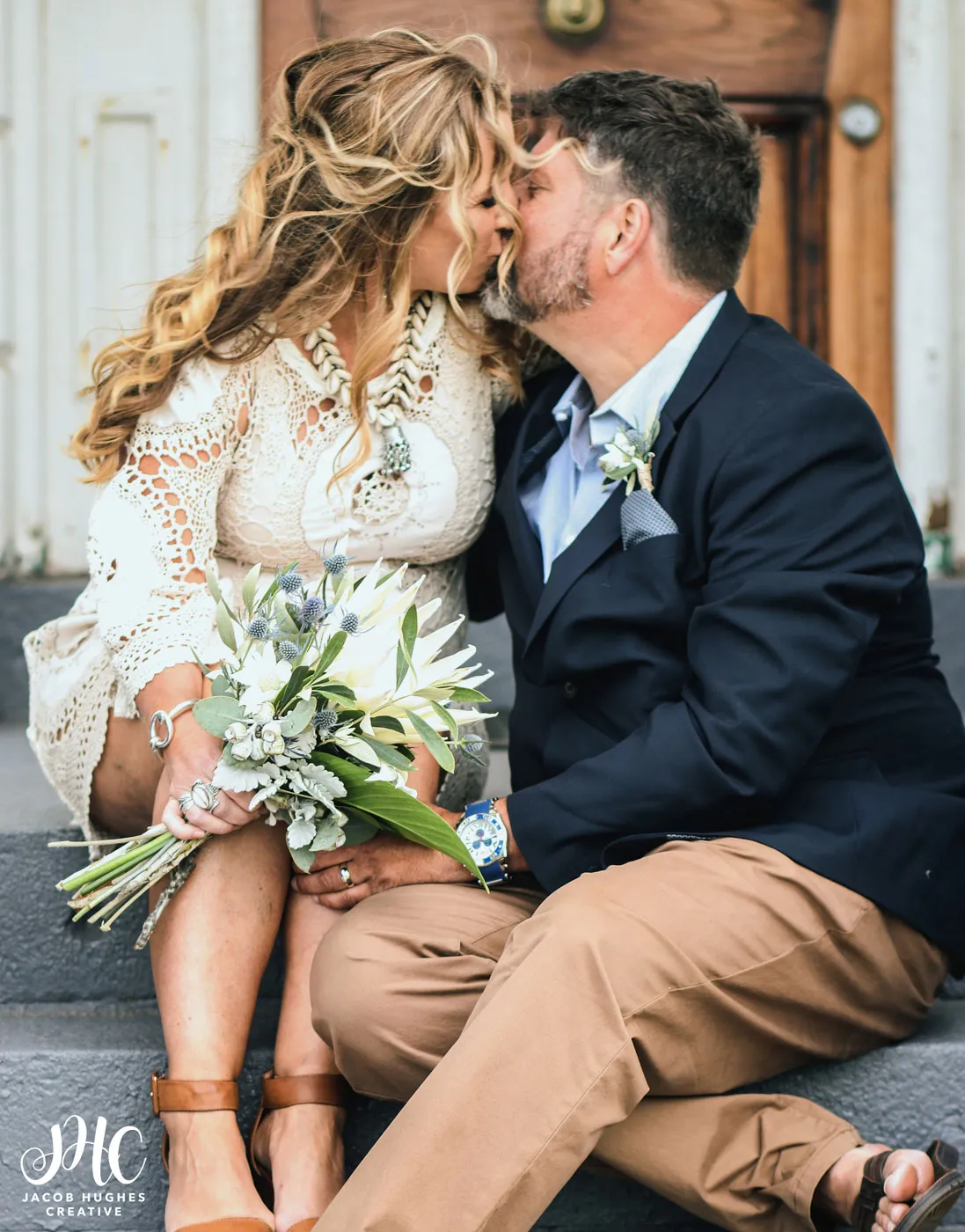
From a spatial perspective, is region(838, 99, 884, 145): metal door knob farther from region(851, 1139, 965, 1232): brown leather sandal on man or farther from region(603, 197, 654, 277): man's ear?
region(851, 1139, 965, 1232): brown leather sandal on man

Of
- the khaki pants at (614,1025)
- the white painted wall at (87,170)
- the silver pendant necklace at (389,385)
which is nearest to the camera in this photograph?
the khaki pants at (614,1025)

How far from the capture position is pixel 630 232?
95.3 inches

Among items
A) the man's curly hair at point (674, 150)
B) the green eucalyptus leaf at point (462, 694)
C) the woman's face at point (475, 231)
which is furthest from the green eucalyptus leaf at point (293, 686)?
the man's curly hair at point (674, 150)

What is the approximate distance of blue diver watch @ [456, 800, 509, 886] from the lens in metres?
2.14

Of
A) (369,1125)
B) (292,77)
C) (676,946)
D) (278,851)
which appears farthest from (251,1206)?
(292,77)

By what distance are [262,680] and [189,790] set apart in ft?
0.76

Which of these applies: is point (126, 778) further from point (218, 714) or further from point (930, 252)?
point (930, 252)

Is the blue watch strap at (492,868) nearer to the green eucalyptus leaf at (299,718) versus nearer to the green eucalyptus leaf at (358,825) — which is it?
the green eucalyptus leaf at (358,825)

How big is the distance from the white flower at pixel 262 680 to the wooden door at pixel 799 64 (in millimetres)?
2439

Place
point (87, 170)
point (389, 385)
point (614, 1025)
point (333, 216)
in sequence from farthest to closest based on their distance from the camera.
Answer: point (87, 170) → point (389, 385) → point (333, 216) → point (614, 1025)

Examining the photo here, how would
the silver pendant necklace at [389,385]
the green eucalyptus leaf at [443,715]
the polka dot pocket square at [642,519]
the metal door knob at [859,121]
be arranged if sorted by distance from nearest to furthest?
the green eucalyptus leaf at [443,715] < the polka dot pocket square at [642,519] < the silver pendant necklace at [389,385] < the metal door knob at [859,121]

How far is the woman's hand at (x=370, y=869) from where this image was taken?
213 cm

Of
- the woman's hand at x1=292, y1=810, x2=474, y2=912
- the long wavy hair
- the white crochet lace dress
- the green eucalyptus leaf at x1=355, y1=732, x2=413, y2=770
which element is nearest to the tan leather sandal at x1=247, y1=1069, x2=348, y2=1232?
the woman's hand at x1=292, y1=810, x2=474, y2=912

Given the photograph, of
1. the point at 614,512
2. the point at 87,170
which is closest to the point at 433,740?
the point at 614,512
